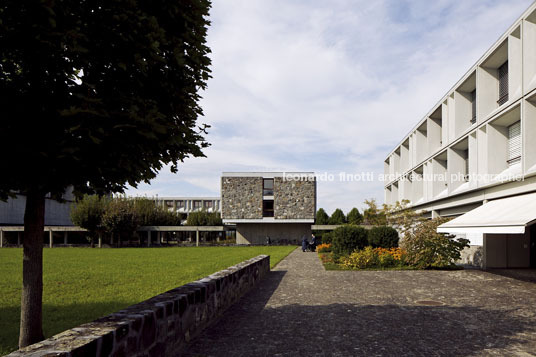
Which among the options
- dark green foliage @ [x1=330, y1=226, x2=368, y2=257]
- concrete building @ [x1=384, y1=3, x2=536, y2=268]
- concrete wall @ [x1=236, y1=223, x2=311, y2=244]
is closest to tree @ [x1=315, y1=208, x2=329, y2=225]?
concrete wall @ [x1=236, y1=223, x2=311, y2=244]

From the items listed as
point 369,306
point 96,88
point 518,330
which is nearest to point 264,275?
point 369,306

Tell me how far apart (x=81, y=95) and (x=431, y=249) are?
Result: 16.3 m

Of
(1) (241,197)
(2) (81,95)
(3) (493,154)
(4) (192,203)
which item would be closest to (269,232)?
(1) (241,197)

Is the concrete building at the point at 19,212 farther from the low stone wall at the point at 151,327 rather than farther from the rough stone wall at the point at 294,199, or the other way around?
the low stone wall at the point at 151,327

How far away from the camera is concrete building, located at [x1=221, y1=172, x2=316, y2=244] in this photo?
5512 cm

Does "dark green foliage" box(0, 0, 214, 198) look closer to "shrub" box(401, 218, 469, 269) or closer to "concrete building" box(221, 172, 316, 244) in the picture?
"shrub" box(401, 218, 469, 269)

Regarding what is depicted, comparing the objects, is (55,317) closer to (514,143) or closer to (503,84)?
(514,143)

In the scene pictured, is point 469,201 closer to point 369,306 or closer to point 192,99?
point 369,306

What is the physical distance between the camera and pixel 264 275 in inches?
563

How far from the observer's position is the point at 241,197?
55844mm

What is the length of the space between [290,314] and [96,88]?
5665mm

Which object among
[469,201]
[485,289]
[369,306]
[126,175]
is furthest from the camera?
[469,201]

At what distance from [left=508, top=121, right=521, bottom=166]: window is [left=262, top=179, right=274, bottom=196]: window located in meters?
41.3

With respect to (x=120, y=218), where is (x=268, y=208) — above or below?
above
